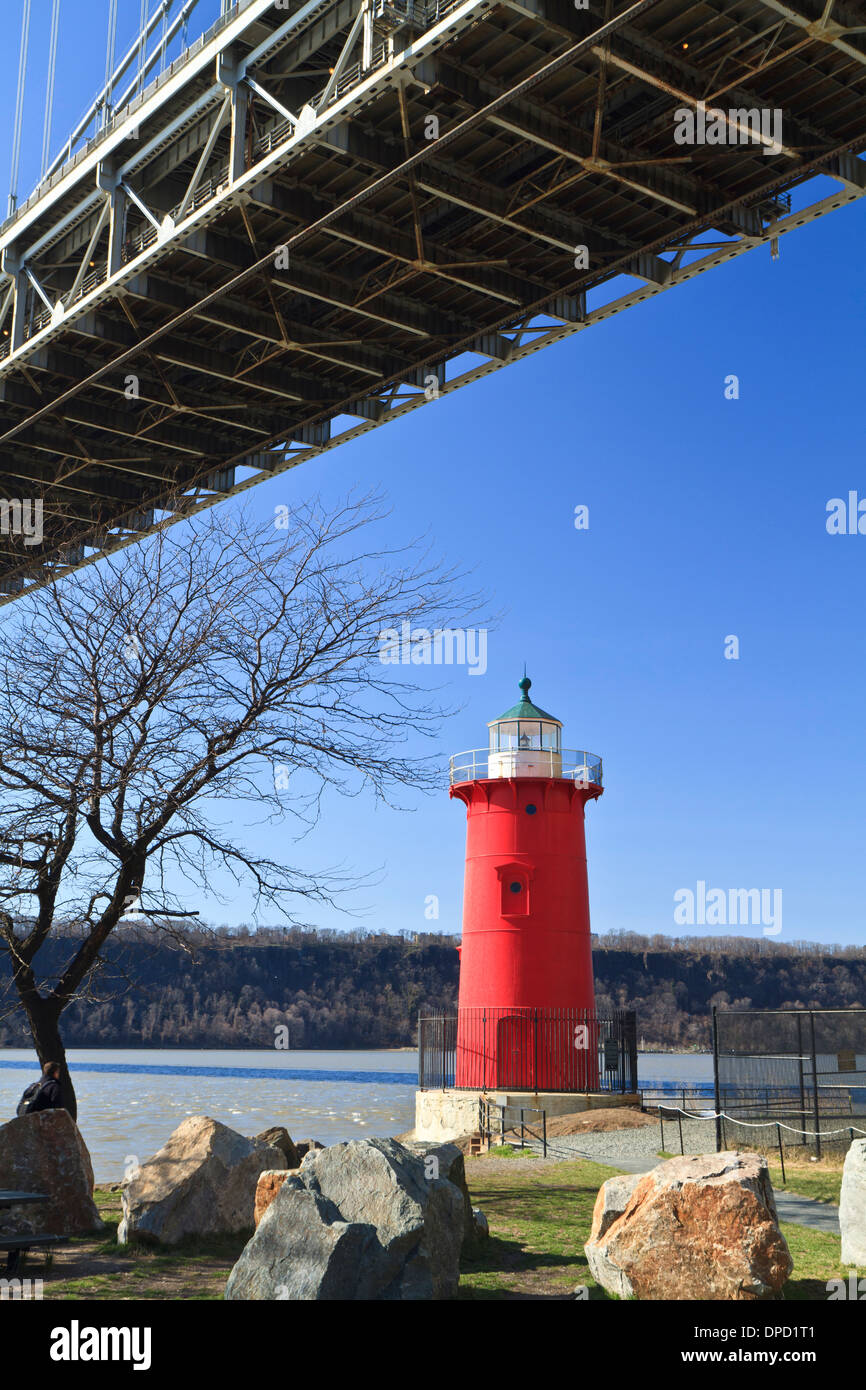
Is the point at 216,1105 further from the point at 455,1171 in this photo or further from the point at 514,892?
the point at 455,1171

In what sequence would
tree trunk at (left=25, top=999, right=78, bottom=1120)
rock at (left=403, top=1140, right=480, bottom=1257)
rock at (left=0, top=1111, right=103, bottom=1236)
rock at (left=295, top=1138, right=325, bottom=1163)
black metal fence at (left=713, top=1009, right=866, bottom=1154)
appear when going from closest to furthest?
rock at (left=403, top=1140, right=480, bottom=1257), rock at (left=0, top=1111, right=103, bottom=1236), rock at (left=295, top=1138, right=325, bottom=1163), tree trunk at (left=25, top=999, right=78, bottom=1120), black metal fence at (left=713, top=1009, right=866, bottom=1154)

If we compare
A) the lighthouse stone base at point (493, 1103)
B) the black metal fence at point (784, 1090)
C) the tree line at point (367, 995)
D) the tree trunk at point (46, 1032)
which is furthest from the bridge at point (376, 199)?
the tree line at point (367, 995)

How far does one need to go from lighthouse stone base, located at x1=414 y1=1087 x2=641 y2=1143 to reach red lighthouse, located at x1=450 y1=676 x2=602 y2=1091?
545 millimetres

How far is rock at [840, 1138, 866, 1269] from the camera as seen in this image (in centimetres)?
985

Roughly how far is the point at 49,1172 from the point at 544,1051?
16.7 m

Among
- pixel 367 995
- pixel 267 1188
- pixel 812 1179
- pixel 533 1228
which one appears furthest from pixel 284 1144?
pixel 367 995

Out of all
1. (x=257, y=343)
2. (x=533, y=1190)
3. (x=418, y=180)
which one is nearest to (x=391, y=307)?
(x=257, y=343)

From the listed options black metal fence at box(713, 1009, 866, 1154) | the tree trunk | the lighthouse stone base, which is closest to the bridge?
the tree trunk

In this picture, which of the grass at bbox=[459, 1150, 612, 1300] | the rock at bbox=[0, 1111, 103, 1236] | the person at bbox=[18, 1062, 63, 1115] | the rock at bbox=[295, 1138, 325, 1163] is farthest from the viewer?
the rock at bbox=[295, 1138, 325, 1163]

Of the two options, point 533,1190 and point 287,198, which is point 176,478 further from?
point 533,1190

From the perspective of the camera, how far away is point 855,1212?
9.91m

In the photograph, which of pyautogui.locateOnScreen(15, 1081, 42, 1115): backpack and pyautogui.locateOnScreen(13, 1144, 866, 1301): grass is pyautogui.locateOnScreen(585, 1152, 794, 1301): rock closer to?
pyautogui.locateOnScreen(13, 1144, 866, 1301): grass

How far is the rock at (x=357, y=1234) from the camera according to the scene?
788cm

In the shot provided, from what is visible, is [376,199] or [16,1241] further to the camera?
[376,199]
